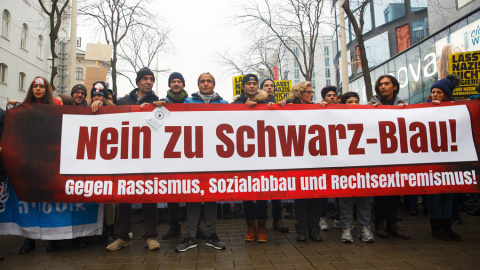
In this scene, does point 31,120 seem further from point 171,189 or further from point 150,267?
point 150,267

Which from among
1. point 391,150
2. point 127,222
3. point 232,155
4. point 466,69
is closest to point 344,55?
point 466,69

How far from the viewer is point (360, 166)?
4.24m

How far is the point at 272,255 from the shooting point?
377 centimetres

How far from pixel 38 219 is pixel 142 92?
1999 millimetres

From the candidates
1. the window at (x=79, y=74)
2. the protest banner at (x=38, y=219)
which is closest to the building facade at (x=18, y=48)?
the window at (x=79, y=74)

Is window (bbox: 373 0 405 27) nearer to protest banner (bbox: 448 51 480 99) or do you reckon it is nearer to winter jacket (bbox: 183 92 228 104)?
protest banner (bbox: 448 51 480 99)

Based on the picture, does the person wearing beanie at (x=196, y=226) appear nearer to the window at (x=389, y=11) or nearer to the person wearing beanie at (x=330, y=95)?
the person wearing beanie at (x=330, y=95)

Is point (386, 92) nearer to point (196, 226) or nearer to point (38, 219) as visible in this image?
point (196, 226)

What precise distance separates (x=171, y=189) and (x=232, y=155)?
32.4 inches

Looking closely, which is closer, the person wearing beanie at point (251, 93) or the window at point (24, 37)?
the person wearing beanie at point (251, 93)

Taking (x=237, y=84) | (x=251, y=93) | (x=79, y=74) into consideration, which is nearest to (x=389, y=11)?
(x=237, y=84)

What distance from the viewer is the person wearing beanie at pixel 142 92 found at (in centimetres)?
457

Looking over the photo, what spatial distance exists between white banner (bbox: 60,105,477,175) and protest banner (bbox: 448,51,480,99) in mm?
3327

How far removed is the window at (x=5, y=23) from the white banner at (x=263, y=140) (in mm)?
23217
